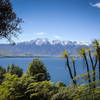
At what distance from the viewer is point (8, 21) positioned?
229 inches

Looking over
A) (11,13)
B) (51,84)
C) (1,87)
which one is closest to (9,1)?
(11,13)

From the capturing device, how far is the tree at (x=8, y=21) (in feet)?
18.2

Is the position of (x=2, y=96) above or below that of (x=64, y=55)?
below

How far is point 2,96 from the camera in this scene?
10.8ft

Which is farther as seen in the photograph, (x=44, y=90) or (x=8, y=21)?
(x=8, y=21)

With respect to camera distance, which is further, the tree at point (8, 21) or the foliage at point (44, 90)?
the tree at point (8, 21)

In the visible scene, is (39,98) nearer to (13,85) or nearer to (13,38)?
(13,85)

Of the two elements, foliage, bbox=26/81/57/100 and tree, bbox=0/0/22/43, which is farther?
tree, bbox=0/0/22/43

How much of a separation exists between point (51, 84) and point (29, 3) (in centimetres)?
648

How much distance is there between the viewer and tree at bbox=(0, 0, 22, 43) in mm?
5551

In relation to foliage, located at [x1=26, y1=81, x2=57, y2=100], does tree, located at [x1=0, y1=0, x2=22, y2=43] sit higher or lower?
higher

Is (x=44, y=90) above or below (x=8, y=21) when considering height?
below

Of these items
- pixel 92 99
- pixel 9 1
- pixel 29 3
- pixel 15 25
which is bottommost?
pixel 92 99

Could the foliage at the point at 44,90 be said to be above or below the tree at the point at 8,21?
below
